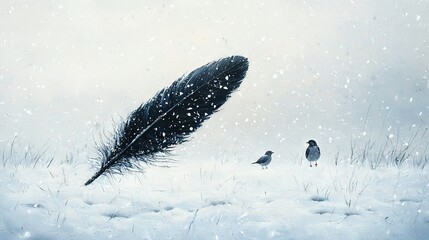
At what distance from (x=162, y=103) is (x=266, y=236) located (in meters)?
1.05

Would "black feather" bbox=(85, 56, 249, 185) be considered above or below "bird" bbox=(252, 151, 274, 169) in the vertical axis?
above

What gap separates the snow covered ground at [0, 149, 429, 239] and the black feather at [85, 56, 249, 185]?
0.44 feet

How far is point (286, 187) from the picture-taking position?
11.7 feet

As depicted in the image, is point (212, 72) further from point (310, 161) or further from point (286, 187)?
point (310, 161)

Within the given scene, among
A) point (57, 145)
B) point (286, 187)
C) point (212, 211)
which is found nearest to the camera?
point (212, 211)

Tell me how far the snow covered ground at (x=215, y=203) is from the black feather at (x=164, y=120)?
13cm

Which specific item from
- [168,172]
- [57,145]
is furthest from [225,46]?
[57,145]

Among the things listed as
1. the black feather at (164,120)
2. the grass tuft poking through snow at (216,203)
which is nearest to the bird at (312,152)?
the grass tuft poking through snow at (216,203)

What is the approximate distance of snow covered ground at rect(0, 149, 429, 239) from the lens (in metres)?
3.14

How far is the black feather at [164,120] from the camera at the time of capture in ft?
11.1

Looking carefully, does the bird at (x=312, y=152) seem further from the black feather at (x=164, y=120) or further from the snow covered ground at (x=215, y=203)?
the black feather at (x=164, y=120)

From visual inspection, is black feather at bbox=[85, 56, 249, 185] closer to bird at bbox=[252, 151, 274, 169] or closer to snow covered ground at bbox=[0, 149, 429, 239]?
snow covered ground at bbox=[0, 149, 429, 239]

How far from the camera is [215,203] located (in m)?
3.39

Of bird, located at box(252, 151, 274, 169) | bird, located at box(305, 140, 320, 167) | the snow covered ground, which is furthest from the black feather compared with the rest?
bird, located at box(305, 140, 320, 167)
